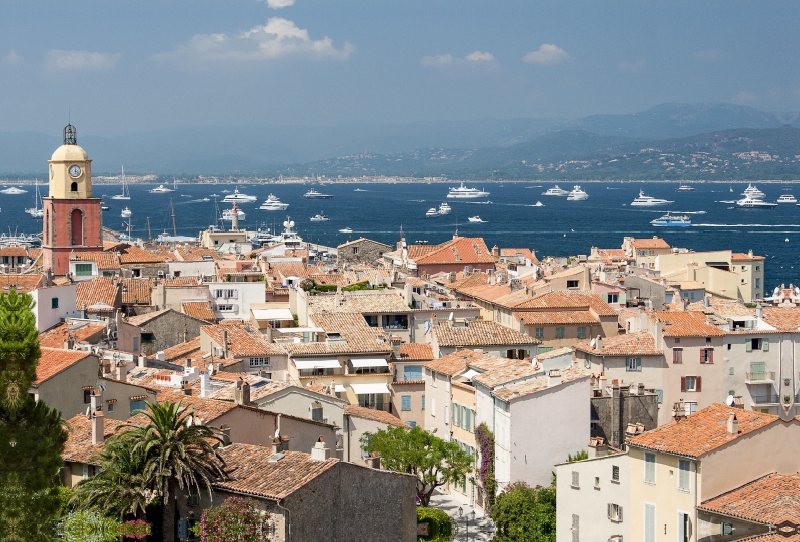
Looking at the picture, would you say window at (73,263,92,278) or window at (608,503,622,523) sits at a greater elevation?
window at (73,263,92,278)

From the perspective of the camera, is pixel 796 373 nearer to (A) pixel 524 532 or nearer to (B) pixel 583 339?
(B) pixel 583 339

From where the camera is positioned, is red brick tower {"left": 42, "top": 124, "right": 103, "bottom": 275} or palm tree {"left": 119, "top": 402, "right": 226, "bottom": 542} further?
red brick tower {"left": 42, "top": 124, "right": 103, "bottom": 275}

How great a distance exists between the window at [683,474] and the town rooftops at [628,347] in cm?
1566

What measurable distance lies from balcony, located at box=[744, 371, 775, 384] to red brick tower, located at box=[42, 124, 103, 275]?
35948 mm

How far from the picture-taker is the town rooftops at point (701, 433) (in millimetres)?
27031

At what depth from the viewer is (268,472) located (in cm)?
2397

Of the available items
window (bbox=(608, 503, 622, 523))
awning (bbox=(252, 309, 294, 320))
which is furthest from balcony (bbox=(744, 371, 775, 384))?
awning (bbox=(252, 309, 294, 320))

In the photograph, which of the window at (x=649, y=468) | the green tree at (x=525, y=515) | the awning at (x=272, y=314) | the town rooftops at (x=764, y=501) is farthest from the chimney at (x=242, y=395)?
the awning at (x=272, y=314)

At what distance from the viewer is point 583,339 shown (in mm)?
50469

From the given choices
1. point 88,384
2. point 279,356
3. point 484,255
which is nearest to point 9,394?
point 88,384

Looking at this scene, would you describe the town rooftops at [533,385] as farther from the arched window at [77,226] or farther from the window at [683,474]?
the arched window at [77,226]

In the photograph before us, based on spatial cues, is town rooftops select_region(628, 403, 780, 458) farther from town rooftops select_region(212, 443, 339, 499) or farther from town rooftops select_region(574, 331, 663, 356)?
town rooftops select_region(574, 331, 663, 356)

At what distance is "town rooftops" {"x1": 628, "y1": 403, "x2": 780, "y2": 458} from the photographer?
88.7 ft

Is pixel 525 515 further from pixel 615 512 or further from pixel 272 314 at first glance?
pixel 272 314
